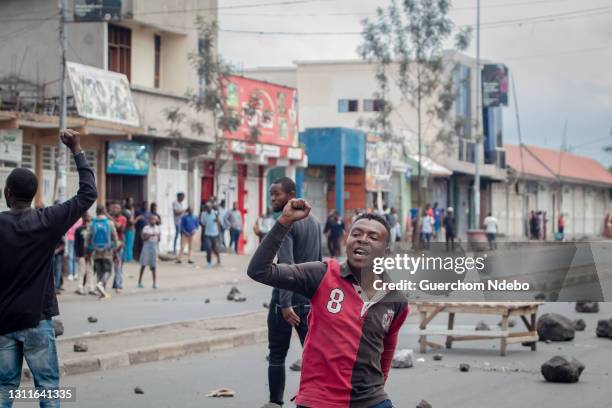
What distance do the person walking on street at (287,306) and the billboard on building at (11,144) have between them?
19.1 metres

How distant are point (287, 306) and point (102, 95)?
21009mm

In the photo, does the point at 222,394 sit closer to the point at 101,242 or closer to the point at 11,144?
the point at 101,242

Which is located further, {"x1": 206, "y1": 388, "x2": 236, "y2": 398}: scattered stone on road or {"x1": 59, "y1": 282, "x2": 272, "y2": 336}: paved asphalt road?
{"x1": 59, "y1": 282, "x2": 272, "y2": 336}: paved asphalt road

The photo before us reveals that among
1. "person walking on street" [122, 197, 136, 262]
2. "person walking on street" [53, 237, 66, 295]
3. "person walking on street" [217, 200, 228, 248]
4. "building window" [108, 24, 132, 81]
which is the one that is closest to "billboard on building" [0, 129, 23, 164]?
"person walking on street" [122, 197, 136, 262]

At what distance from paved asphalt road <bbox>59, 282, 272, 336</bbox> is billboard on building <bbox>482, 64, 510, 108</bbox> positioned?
2613cm

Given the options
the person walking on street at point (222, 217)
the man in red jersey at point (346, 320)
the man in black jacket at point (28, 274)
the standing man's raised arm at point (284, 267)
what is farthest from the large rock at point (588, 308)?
the person walking on street at point (222, 217)

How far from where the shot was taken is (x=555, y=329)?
566 inches

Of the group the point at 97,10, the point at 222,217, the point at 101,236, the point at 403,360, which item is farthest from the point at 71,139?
the point at 222,217

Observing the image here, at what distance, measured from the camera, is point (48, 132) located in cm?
2820

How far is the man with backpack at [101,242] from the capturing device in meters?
20.0

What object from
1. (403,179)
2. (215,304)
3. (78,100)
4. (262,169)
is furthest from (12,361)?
(403,179)

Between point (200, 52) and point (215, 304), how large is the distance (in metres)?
14.6

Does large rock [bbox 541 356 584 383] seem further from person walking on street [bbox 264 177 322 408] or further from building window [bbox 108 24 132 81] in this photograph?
building window [bbox 108 24 132 81]

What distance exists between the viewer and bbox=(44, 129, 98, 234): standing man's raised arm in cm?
612
